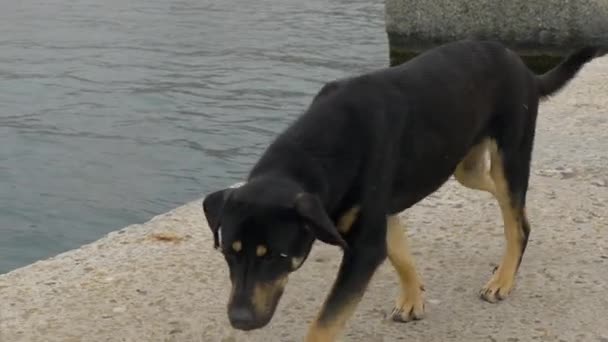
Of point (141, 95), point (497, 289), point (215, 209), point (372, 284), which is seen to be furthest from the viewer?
point (141, 95)

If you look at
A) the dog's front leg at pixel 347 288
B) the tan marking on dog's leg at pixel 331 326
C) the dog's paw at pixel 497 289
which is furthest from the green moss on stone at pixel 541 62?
the tan marking on dog's leg at pixel 331 326

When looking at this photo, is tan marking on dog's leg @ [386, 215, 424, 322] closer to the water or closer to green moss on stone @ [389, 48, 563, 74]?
the water

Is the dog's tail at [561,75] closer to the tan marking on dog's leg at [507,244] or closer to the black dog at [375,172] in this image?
the black dog at [375,172]

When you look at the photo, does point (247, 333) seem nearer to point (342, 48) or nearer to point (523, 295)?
point (523, 295)

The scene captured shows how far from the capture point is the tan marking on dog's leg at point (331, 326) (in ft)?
16.5

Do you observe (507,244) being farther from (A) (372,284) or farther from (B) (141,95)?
(B) (141,95)

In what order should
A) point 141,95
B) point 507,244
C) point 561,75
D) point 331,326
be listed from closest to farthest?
point 331,326, point 507,244, point 561,75, point 141,95

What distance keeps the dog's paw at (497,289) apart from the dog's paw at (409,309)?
40 cm

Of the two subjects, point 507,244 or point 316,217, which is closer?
point 316,217

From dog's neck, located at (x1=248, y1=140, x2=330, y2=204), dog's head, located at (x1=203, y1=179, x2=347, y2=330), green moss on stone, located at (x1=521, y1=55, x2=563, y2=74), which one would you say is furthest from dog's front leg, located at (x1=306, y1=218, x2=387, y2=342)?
green moss on stone, located at (x1=521, y1=55, x2=563, y2=74)

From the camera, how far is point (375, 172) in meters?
5.12

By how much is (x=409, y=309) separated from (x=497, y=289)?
522 mm

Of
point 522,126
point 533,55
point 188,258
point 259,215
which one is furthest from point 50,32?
point 259,215

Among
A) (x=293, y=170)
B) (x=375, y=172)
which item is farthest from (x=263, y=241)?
(x=375, y=172)
